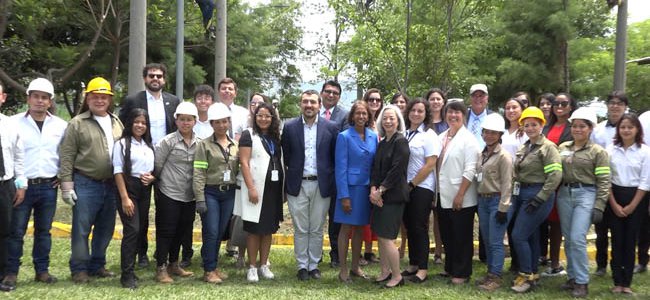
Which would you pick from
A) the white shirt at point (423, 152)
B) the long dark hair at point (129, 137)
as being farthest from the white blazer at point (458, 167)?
the long dark hair at point (129, 137)

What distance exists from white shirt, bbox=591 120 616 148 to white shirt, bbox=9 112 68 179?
570 centimetres

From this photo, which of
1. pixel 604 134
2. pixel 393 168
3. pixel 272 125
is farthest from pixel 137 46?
pixel 604 134

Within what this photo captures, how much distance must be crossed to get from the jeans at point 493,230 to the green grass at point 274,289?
0.95ft

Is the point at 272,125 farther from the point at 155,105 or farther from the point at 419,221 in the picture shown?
the point at 419,221

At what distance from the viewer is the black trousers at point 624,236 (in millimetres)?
5766

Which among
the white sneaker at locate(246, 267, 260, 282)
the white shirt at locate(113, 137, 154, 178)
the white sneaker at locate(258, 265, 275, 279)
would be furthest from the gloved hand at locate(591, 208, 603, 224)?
the white shirt at locate(113, 137, 154, 178)

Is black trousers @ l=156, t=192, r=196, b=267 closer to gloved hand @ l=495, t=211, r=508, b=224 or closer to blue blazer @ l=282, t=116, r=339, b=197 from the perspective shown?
blue blazer @ l=282, t=116, r=339, b=197

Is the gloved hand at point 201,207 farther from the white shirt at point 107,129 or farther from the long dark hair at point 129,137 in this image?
the white shirt at point 107,129

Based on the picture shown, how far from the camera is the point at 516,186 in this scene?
19.2 feet

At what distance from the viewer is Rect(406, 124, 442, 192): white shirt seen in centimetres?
600

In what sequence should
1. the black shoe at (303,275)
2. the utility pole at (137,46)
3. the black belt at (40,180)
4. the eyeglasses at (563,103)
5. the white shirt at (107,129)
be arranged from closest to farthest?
the black belt at (40,180) < the white shirt at (107,129) < the black shoe at (303,275) < the eyeglasses at (563,103) < the utility pole at (137,46)

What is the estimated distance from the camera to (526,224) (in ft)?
19.0

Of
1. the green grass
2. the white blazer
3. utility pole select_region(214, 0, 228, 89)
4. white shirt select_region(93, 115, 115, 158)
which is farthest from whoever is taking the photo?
utility pole select_region(214, 0, 228, 89)

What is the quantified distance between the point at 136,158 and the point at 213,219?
99cm
